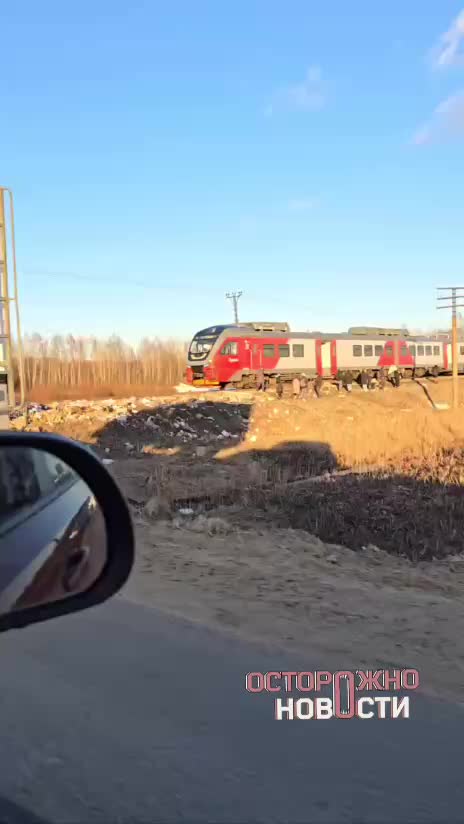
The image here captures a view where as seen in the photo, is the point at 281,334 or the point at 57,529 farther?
the point at 281,334

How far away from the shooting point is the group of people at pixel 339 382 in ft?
114

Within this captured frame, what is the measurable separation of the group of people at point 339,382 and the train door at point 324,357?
17.1 inches

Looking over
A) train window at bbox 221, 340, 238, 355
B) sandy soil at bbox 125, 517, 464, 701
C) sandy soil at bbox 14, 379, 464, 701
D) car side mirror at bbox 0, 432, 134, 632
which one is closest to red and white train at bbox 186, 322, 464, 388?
train window at bbox 221, 340, 238, 355

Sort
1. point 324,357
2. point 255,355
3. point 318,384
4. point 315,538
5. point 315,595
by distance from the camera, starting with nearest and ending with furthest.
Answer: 1. point 315,595
2. point 315,538
3. point 255,355
4. point 318,384
5. point 324,357

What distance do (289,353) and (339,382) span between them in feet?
16.2

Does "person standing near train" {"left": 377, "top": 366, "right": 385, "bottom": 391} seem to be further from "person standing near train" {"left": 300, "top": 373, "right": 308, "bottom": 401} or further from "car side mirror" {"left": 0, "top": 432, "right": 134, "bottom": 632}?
"car side mirror" {"left": 0, "top": 432, "right": 134, "bottom": 632}

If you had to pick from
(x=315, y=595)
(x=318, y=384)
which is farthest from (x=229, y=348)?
(x=315, y=595)

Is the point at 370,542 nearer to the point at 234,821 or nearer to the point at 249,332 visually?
the point at 234,821

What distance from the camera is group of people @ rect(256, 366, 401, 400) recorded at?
3478 cm

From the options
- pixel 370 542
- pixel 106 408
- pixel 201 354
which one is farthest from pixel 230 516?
pixel 201 354

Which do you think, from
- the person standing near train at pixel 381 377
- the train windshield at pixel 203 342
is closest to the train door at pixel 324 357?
the person standing near train at pixel 381 377

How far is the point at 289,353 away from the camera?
36.2 m

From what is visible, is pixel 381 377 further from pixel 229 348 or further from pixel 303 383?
pixel 229 348

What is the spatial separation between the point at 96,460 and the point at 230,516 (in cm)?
744
